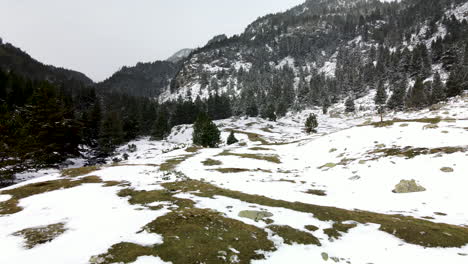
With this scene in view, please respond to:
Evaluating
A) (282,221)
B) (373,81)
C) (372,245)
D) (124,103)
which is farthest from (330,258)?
(373,81)

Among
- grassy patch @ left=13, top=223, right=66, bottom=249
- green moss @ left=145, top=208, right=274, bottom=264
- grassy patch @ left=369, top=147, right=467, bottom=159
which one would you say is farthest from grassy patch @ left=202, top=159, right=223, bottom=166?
grassy patch @ left=13, top=223, right=66, bottom=249

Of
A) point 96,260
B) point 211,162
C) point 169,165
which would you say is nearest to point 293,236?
point 96,260

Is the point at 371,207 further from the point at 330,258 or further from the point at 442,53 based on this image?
the point at 442,53

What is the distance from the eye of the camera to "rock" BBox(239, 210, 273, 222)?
16953 millimetres

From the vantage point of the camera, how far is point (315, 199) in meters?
24.2

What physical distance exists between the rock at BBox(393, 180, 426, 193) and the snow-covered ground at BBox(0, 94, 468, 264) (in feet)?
2.00

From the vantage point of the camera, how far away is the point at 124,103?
7293 inches

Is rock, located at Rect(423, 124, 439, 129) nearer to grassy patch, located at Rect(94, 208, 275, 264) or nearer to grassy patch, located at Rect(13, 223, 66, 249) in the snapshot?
grassy patch, located at Rect(94, 208, 275, 264)

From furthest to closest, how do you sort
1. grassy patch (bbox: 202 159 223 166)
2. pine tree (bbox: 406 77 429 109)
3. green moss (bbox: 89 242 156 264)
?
1. pine tree (bbox: 406 77 429 109)
2. grassy patch (bbox: 202 159 223 166)
3. green moss (bbox: 89 242 156 264)

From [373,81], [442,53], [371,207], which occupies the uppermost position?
[442,53]

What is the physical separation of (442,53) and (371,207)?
199987 mm

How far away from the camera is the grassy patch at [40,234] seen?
40.6ft

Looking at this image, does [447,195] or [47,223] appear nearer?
[47,223]

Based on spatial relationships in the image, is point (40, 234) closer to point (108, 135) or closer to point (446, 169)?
point (446, 169)
